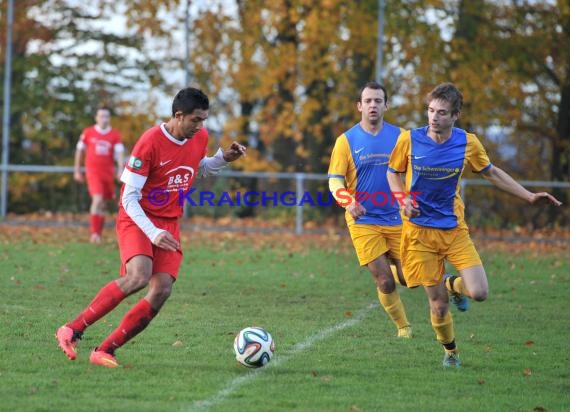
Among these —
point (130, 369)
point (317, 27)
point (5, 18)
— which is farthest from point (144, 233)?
point (5, 18)

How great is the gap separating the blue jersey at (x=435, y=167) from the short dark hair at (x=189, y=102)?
1.50 metres

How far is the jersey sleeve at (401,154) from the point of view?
727 centimetres

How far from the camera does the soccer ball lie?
22.1ft

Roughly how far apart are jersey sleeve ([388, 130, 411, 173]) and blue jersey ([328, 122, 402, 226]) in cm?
120

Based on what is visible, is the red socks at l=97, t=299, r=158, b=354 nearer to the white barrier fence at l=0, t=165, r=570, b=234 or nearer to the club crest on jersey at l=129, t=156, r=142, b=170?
the club crest on jersey at l=129, t=156, r=142, b=170

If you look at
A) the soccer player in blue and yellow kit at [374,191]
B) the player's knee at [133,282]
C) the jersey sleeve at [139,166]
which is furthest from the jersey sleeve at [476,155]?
the player's knee at [133,282]

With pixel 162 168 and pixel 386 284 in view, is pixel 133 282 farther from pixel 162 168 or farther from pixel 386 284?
pixel 386 284

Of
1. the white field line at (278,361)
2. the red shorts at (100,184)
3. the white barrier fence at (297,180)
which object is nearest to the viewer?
the white field line at (278,361)

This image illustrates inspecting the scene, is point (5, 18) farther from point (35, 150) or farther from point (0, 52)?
point (35, 150)

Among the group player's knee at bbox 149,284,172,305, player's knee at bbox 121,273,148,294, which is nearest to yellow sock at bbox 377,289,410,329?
→ player's knee at bbox 149,284,172,305

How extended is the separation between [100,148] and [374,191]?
819 centimetres

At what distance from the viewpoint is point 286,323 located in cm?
895

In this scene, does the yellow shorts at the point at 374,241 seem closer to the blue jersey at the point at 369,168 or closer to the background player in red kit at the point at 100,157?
the blue jersey at the point at 369,168

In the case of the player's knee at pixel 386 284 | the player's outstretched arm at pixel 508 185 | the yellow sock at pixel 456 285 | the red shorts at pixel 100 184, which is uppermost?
the player's outstretched arm at pixel 508 185
